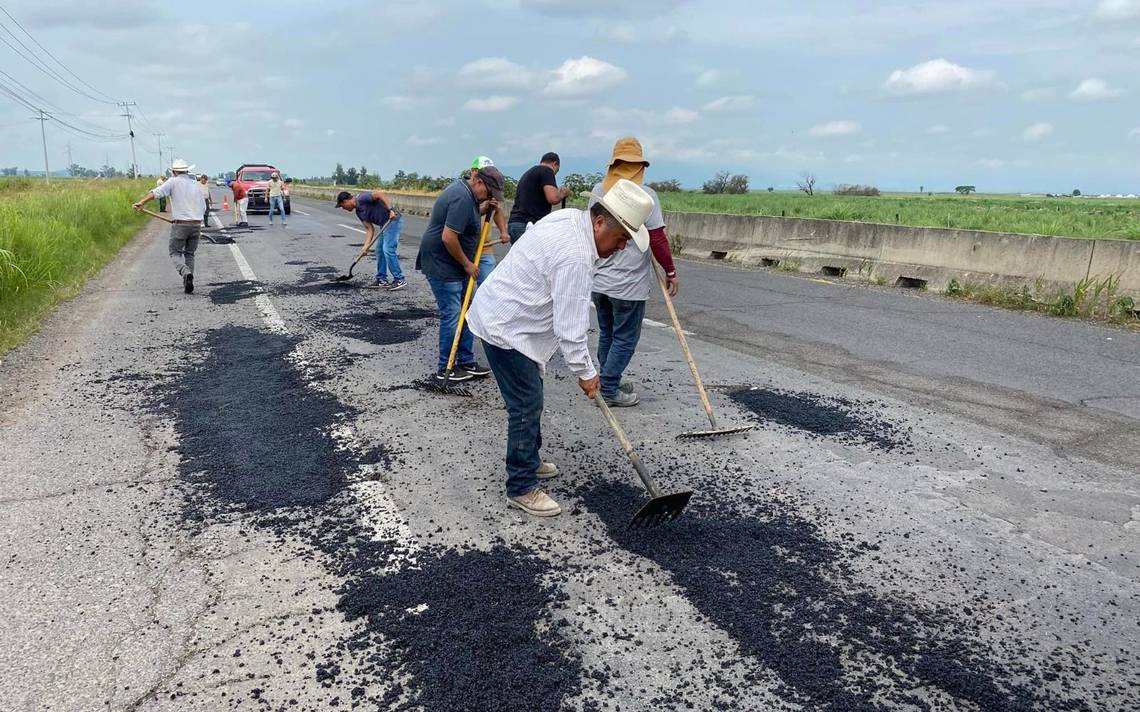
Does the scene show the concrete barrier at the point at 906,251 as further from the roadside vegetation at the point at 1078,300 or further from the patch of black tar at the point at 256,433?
the patch of black tar at the point at 256,433

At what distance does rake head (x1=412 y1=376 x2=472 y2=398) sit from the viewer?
18.6ft

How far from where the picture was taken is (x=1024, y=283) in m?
9.60

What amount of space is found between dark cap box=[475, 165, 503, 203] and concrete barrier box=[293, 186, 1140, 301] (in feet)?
24.5

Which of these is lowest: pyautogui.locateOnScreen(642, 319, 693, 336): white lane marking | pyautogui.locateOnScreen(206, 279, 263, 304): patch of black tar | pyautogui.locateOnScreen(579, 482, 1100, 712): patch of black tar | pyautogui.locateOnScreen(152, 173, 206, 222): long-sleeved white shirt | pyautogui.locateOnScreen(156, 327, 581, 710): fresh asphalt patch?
pyautogui.locateOnScreen(156, 327, 581, 710): fresh asphalt patch

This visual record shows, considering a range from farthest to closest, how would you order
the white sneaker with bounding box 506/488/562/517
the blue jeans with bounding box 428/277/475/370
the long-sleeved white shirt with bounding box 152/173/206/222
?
the long-sleeved white shirt with bounding box 152/173/206/222 → the blue jeans with bounding box 428/277/475/370 → the white sneaker with bounding box 506/488/562/517

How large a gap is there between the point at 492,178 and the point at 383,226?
603 centimetres

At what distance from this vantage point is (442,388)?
568cm

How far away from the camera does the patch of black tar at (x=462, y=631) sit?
7.88ft

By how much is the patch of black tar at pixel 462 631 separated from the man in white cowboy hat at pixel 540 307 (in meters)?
0.58

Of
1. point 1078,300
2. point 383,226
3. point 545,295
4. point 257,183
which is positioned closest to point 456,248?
point 545,295

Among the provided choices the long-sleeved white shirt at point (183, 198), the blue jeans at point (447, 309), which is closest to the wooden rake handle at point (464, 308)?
the blue jeans at point (447, 309)

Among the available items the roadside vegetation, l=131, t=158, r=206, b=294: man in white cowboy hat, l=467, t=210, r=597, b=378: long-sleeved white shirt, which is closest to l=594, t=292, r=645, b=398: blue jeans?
l=467, t=210, r=597, b=378: long-sleeved white shirt

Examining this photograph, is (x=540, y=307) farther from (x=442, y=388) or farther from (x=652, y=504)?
(x=442, y=388)

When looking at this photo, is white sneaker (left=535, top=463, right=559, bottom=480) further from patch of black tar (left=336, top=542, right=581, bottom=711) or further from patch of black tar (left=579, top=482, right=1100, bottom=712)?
patch of black tar (left=336, top=542, right=581, bottom=711)
